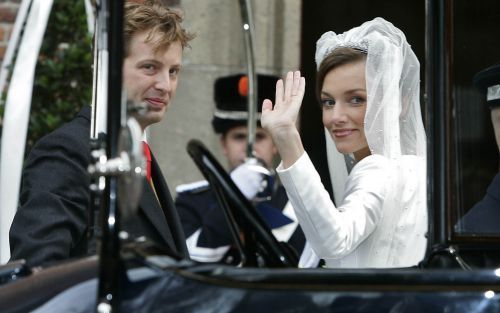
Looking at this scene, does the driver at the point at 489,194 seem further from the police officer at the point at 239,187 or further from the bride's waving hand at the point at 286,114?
the police officer at the point at 239,187

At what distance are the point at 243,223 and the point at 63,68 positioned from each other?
9.98ft

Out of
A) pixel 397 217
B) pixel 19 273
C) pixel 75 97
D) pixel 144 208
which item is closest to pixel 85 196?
pixel 144 208

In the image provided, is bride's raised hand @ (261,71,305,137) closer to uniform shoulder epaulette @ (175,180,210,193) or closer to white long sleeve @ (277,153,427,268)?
white long sleeve @ (277,153,427,268)

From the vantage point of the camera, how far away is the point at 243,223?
212cm

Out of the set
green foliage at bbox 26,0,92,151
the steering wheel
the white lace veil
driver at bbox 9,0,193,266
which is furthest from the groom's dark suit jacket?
green foliage at bbox 26,0,92,151

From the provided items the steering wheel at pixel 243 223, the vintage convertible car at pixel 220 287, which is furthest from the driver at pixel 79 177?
the vintage convertible car at pixel 220 287

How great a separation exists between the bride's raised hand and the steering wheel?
0.41ft

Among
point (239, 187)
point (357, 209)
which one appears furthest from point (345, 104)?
point (239, 187)

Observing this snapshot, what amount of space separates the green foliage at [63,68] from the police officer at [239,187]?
3.65 ft

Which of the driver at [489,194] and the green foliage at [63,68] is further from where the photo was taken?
the green foliage at [63,68]

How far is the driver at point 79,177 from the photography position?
210 centimetres

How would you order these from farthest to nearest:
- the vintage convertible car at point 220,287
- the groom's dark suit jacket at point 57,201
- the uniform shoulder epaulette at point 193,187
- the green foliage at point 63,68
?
the green foliage at point 63,68 → the uniform shoulder epaulette at point 193,187 → the groom's dark suit jacket at point 57,201 → the vintage convertible car at point 220,287

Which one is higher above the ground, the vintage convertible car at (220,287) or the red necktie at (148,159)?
the red necktie at (148,159)

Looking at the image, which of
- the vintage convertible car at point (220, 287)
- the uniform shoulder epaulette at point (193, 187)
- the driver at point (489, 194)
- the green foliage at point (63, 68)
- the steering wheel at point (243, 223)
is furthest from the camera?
the green foliage at point (63, 68)
